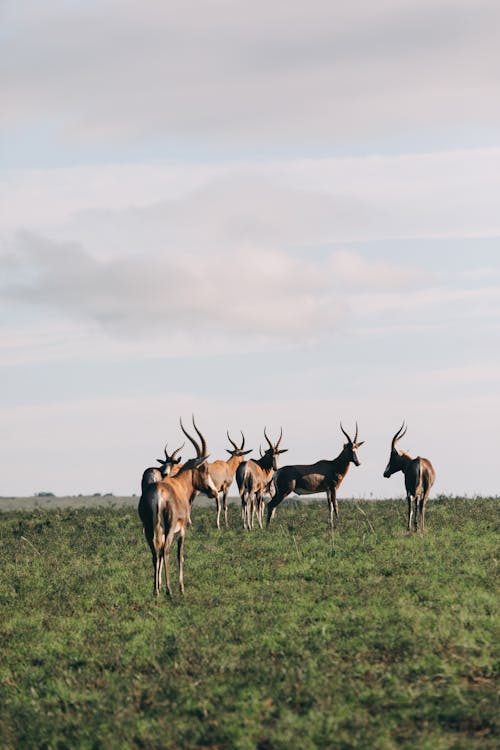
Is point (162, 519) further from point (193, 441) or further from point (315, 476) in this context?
point (315, 476)

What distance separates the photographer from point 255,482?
35.1 metres

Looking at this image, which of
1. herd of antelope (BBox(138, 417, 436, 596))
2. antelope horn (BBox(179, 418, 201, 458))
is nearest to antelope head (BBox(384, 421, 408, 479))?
herd of antelope (BBox(138, 417, 436, 596))

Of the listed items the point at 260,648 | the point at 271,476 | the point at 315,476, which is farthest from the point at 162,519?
the point at 271,476

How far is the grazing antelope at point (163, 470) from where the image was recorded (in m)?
32.1

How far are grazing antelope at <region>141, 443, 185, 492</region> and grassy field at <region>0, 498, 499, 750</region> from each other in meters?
4.54

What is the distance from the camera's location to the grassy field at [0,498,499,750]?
42.5 ft

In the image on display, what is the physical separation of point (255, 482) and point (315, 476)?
217 centimetres

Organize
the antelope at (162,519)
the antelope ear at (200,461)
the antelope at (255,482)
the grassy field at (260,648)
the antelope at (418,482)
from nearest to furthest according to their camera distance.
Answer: the grassy field at (260,648) → the antelope at (162,519) → the antelope ear at (200,461) → the antelope at (418,482) → the antelope at (255,482)

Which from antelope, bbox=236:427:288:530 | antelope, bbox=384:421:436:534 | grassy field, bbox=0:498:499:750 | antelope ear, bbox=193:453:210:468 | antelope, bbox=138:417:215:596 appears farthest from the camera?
antelope, bbox=236:427:288:530

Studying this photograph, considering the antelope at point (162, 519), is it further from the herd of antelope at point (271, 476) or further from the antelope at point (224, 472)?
the antelope at point (224, 472)

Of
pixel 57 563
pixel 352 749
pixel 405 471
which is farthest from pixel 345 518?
pixel 352 749

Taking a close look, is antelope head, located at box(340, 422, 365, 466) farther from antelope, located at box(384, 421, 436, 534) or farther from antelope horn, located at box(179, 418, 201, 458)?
antelope horn, located at box(179, 418, 201, 458)

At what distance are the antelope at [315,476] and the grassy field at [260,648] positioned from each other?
6.50 m

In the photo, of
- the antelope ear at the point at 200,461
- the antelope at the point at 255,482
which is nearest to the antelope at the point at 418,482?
the antelope at the point at 255,482
